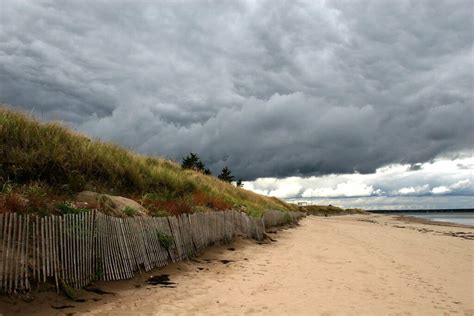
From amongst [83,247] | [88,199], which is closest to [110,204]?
[88,199]

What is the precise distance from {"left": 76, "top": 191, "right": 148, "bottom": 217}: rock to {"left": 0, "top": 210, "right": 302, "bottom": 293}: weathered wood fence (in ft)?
2.70

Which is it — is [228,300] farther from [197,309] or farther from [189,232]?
[189,232]

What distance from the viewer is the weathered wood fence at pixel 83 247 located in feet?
19.3

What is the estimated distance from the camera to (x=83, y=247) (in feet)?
22.7

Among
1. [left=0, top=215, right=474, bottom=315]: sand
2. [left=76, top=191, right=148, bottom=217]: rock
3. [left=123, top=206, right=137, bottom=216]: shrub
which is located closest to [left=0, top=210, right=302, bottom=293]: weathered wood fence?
[left=0, top=215, right=474, bottom=315]: sand

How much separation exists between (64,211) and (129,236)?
1435 millimetres

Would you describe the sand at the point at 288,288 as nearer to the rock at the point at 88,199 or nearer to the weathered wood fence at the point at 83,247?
the weathered wood fence at the point at 83,247

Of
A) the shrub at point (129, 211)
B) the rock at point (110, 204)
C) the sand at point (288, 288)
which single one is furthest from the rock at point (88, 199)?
the sand at point (288, 288)

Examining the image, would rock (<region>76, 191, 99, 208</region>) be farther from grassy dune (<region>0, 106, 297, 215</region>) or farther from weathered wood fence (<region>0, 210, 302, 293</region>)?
weathered wood fence (<region>0, 210, 302, 293</region>)

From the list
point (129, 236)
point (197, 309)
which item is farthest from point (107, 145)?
point (197, 309)

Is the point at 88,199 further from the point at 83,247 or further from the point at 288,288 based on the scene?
the point at 288,288

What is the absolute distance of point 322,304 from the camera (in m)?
7.12

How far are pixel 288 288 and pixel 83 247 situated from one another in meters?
4.35

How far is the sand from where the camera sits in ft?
21.3
